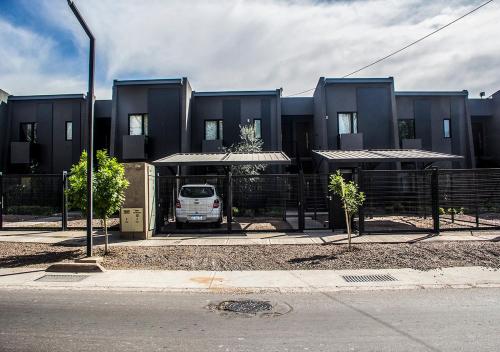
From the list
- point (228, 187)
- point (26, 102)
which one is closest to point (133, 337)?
point (228, 187)

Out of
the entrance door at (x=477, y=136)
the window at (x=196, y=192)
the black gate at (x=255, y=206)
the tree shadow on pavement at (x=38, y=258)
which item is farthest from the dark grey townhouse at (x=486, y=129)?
the tree shadow on pavement at (x=38, y=258)

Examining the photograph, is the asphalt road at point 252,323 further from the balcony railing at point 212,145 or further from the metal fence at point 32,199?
the balcony railing at point 212,145

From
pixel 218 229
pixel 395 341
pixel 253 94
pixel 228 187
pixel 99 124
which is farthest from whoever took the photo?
pixel 99 124

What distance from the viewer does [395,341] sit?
494cm

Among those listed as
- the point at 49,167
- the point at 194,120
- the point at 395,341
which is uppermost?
the point at 194,120

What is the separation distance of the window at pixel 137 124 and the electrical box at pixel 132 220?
43.9ft

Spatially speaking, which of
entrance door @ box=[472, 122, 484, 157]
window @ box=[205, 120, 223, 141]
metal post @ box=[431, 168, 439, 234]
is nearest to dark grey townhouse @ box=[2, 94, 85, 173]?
window @ box=[205, 120, 223, 141]

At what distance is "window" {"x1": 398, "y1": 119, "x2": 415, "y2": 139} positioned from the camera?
87.6 ft

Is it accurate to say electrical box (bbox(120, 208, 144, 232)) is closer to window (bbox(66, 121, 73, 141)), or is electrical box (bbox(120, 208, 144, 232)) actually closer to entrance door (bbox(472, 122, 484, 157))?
window (bbox(66, 121, 73, 141))

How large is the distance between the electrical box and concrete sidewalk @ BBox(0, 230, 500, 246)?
470 mm

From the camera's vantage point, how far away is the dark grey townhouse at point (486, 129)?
92.2ft

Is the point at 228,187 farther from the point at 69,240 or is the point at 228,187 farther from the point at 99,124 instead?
the point at 99,124

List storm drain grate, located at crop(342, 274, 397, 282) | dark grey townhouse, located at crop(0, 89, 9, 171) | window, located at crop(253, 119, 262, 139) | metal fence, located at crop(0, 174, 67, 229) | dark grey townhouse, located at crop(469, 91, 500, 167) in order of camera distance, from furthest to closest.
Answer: dark grey townhouse, located at crop(469, 91, 500, 167) < dark grey townhouse, located at crop(0, 89, 9, 171) < window, located at crop(253, 119, 262, 139) < metal fence, located at crop(0, 174, 67, 229) < storm drain grate, located at crop(342, 274, 397, 282)

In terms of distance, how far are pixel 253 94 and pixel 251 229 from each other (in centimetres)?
1326
